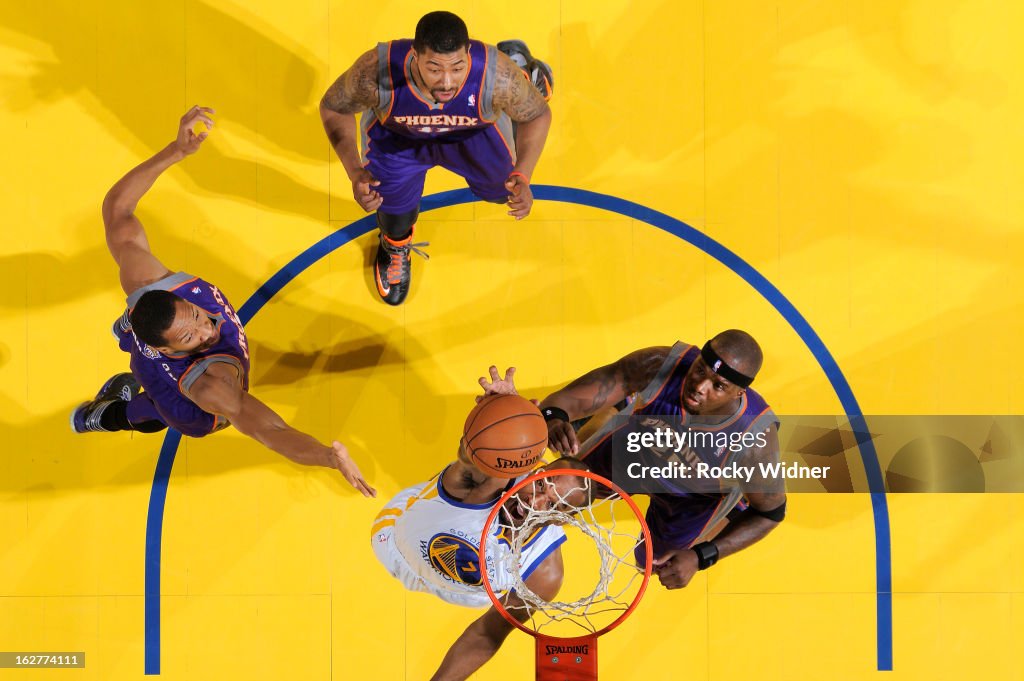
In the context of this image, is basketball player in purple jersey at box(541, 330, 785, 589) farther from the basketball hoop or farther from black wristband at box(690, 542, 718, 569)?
the basketball hoop

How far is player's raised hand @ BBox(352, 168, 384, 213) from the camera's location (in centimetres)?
460

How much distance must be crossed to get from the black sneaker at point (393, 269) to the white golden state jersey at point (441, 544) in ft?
3.93

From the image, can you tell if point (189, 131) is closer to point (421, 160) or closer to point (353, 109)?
point (353, 109)

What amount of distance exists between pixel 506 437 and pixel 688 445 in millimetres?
1227

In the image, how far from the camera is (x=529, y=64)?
5.52m

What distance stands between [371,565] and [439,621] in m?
0.54

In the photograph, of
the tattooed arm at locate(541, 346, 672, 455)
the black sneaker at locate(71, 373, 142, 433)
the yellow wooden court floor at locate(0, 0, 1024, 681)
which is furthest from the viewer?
the yellow wooden court floor at locate(0, 0, 1024, 681)

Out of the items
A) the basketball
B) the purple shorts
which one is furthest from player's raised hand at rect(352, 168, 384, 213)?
the basketball

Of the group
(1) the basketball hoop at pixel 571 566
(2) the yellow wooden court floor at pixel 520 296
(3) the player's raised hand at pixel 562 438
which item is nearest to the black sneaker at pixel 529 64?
(2) the yellow wooden court floor at pixel 520 296

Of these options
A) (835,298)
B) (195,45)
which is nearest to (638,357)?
(835,298)

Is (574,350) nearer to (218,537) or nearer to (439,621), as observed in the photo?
(439,621)

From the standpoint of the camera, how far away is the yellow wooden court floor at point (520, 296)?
5.43m

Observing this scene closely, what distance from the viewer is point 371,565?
5438mm

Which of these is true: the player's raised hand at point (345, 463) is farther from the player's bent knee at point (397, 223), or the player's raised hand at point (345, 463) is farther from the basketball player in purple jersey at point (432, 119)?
the player's bent knee at point (397, 223)
